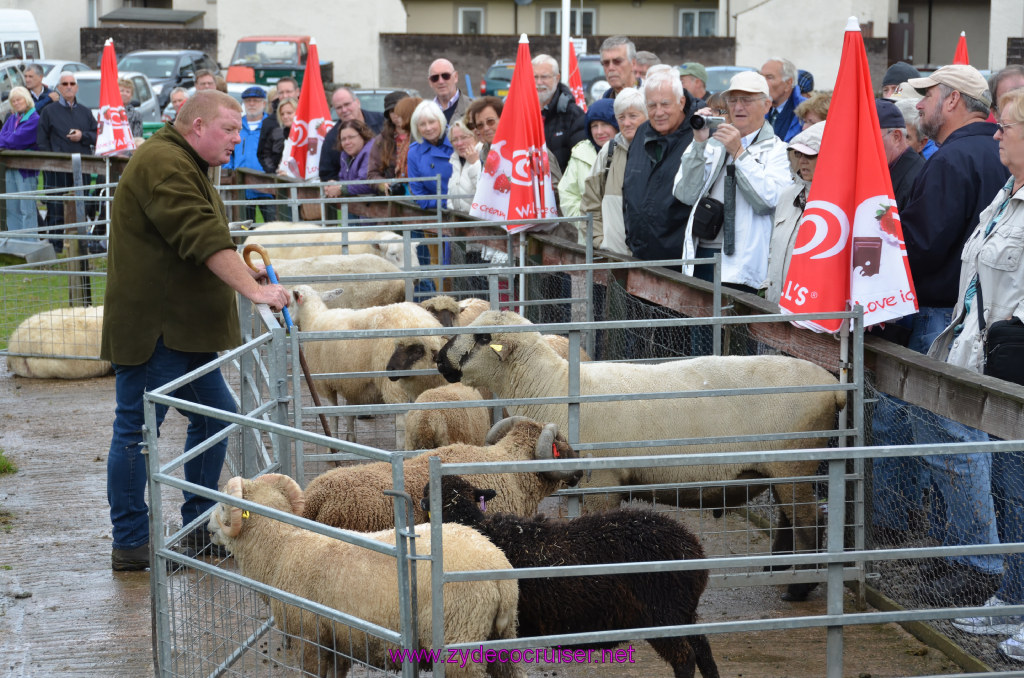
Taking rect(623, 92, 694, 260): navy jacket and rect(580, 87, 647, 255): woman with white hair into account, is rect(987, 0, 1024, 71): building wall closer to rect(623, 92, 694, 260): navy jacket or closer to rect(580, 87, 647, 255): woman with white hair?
rect(580, 87, 647, 255): woman with white hair

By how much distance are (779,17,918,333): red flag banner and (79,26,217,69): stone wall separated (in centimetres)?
3658

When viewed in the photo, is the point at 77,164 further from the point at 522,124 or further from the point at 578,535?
the point at 578,535

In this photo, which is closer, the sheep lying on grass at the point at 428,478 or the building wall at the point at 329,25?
the sheep lying on grass at the point at 428,478

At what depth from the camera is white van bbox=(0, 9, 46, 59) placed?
30516 millimetres

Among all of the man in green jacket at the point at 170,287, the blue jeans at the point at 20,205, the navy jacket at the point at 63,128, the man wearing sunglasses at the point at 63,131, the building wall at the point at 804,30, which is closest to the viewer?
the man in green jacket at the point at 170,287

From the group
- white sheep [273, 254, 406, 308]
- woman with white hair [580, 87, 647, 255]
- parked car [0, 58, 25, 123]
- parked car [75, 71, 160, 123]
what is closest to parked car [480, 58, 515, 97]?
parked car [75, 71, 160, 123]

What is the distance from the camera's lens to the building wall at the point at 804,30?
117ft

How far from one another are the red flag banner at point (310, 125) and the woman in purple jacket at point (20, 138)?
513 centimetres

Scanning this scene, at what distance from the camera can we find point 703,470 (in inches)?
212

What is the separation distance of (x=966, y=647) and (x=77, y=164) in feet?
43.2

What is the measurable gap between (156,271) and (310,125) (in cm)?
860

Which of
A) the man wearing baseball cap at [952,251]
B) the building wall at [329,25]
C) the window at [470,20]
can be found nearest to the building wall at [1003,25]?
the window at [470,20]

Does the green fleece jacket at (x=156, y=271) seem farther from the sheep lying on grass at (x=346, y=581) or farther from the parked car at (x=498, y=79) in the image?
the parked car at (x=498, y=79)

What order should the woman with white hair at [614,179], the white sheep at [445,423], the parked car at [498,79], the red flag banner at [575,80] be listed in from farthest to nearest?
the parked car at [498,79] → the red flag banner at [575,80] → the woman with white hair at [614,179] → the white sheep at [445,423]
